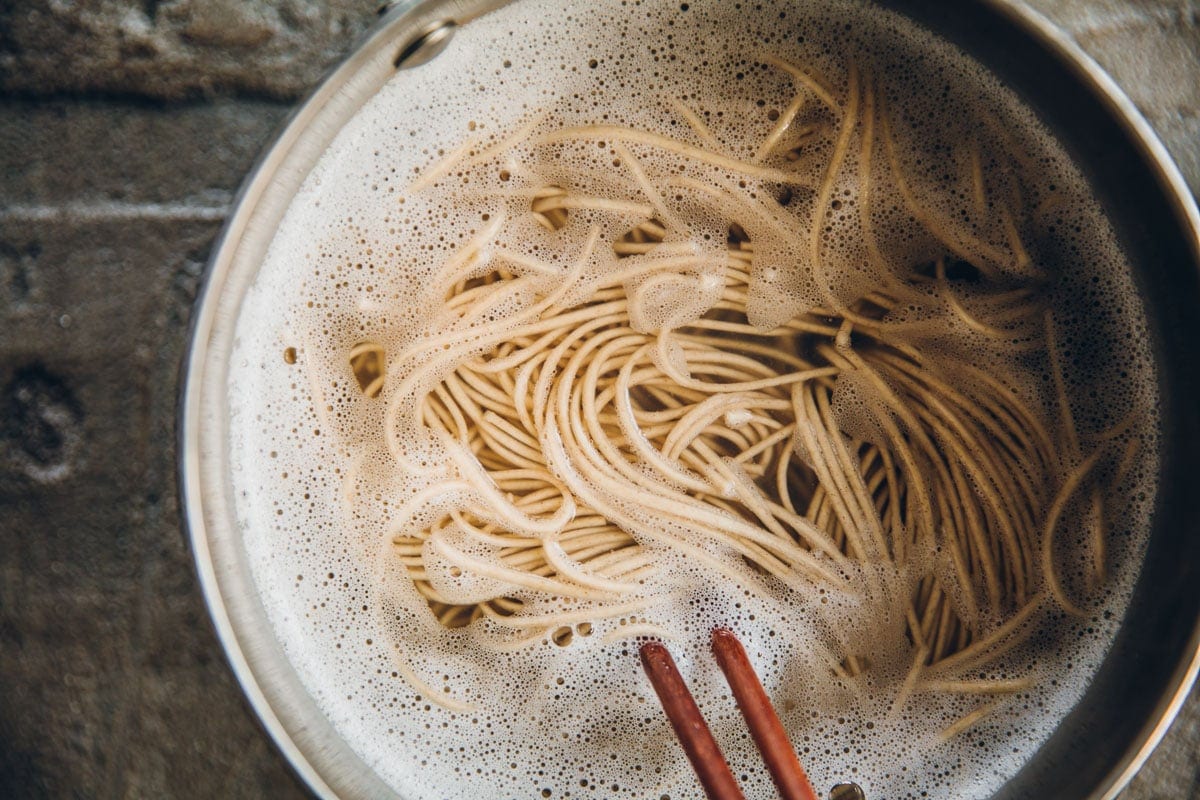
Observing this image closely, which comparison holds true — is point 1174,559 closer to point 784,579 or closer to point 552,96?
point 784,579

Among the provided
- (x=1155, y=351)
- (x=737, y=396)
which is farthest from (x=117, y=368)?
(x=1155, y=351)

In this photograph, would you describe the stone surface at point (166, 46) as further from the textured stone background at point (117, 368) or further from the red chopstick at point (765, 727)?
the red chopstick at point (765, 727)

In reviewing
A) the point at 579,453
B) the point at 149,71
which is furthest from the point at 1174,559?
the point at 149,71

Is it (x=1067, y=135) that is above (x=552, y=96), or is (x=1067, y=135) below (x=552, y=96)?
above

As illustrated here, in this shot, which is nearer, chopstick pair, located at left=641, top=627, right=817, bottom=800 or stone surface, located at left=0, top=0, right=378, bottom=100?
chopstick pair, located at left=641, top=627, right=817, bottom=800

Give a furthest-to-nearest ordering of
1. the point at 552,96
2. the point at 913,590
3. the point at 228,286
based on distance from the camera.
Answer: the point at 913,590 < the point at 552,96 < the point at 228,286

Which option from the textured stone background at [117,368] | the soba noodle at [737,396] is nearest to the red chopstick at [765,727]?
the soba noodle at [737,396]

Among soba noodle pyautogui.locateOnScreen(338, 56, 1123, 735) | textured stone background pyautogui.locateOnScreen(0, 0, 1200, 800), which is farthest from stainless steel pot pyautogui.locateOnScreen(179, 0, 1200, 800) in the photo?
textured stone background pyautogui.locateOnScreen(0, 0, 1200, 800)

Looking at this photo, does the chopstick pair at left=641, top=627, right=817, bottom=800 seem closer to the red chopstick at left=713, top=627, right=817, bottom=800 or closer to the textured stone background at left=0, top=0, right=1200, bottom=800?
the red chopstick at left=713, top=627, right=817, bottom=800
